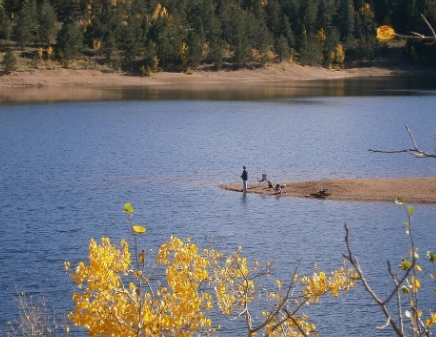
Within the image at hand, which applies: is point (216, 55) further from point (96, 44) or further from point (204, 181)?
point (204, 181)

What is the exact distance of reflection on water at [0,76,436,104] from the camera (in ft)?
260

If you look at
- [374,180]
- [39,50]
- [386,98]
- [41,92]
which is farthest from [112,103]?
[374,180]

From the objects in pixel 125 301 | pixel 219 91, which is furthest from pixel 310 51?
pixel 125 301

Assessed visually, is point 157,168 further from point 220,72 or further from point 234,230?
point 220,72

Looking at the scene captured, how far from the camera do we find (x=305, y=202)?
30750 mm

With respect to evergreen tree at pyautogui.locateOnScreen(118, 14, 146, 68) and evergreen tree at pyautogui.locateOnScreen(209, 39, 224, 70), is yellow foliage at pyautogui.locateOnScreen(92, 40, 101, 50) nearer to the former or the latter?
evergreen tree at pyautogui.locateOnScreen(118, 14, 146, 68)

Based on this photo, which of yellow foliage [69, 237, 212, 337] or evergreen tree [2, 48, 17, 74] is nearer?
yellow foliage [69, 237, 212, 337]

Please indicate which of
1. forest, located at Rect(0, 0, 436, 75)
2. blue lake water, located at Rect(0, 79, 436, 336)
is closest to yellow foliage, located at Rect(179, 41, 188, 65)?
forest, located at Rect(0, 0, 436, 75)

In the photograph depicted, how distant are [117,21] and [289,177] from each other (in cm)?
8165

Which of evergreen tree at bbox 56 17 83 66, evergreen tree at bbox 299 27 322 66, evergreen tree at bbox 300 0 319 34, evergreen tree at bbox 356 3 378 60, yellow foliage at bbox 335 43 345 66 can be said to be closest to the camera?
evergreen tree at bbox 56 17 83 66

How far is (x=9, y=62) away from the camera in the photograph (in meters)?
92.4

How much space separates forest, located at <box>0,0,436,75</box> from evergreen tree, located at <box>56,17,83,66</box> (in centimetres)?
13

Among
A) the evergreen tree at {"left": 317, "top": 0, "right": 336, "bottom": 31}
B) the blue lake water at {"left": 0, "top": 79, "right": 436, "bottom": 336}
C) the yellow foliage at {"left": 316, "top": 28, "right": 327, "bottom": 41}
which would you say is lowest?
the blue lake water at {"left": 0, "top": 79, "right": 436, "bottom": 336}

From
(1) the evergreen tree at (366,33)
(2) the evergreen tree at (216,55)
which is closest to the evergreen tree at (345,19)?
(1) the evergreen tree at (366,33)
